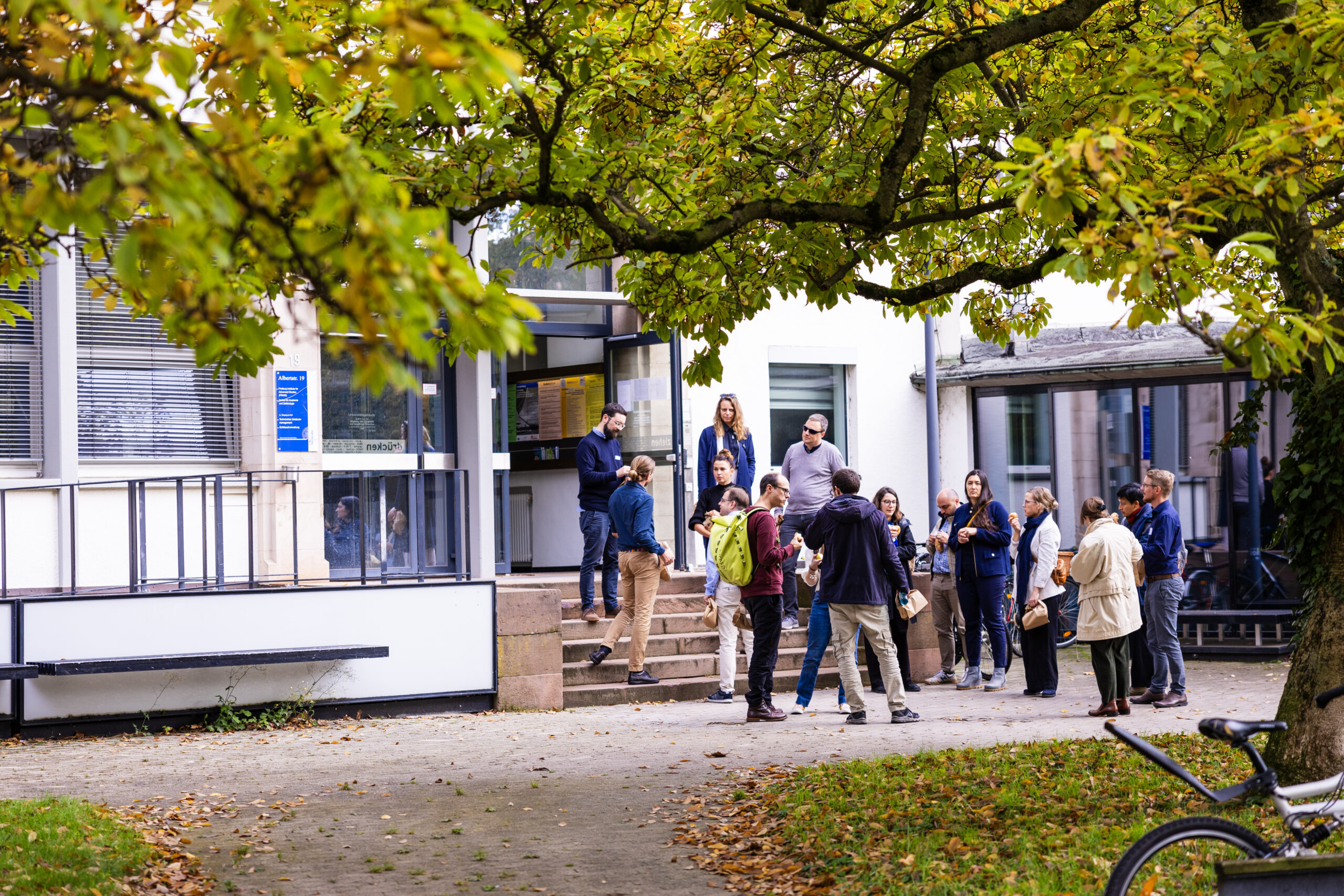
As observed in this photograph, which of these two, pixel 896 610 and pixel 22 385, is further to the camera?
pixel 896 610

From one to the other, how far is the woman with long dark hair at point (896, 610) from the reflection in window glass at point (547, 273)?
4.27 metres

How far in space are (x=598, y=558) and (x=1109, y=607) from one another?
4.65 metres

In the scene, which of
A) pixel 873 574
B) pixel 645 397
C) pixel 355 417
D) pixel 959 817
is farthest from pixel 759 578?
pixel 645 397

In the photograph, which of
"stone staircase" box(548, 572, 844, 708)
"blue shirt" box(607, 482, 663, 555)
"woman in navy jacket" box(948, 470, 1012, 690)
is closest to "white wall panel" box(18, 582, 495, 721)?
"stone staircase" box(548, 572, 844, 708)

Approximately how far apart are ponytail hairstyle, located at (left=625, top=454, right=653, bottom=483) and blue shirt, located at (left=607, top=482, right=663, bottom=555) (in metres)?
0.06

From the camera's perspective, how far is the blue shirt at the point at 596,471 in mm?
13062

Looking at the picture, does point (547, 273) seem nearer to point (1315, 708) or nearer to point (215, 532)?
point (215, 532)

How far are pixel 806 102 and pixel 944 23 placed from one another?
1.18m

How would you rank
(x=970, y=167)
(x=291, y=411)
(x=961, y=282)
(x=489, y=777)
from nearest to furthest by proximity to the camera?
1. (x=961, y=282)
2. (x=489, y=777)
3. (x=970, y=167)
4. (x=291, y=411)

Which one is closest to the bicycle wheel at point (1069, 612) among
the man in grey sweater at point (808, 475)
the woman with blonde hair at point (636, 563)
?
the man in grey sweater at point (808, 475)

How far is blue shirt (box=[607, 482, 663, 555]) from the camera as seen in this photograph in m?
12.2

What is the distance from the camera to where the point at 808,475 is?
43.9 feet

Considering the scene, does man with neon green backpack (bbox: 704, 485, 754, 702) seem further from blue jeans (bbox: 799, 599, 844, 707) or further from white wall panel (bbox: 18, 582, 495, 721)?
white wall panel (bbox: 18, 582, 495, 721)

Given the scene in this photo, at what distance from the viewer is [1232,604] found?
635 inches
